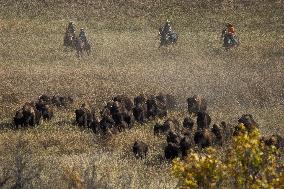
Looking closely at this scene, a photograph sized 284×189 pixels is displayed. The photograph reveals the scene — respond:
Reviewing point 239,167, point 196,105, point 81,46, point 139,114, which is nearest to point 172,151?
point 139,114

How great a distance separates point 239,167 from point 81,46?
91.2 feet

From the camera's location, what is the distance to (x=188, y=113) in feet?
68.1

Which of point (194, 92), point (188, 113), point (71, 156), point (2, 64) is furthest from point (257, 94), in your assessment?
point (2, 64)

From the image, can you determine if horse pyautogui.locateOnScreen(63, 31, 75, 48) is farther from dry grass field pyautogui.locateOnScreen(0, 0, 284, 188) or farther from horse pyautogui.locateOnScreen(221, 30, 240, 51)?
horse pyautogui.locateOnScreen(221, 30, 240, 51)

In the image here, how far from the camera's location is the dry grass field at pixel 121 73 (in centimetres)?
1367

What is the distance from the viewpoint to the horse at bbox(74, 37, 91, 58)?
115 feet

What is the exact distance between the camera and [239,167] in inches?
340

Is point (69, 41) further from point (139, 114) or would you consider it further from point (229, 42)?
point (139, 114)

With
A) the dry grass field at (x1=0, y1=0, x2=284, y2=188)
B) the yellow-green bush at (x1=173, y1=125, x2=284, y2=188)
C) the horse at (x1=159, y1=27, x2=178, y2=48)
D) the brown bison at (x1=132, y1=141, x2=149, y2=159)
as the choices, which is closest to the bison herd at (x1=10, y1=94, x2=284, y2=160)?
the brown bison at (x1=132, y1=141, x2=149, y2=159)

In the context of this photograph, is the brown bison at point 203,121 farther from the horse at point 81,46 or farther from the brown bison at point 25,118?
the horse at point 81,46

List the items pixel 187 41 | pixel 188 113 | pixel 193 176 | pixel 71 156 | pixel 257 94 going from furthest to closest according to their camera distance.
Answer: pixel 187 41
pixel 257 94
pixel 188 113
pixel 71 156
pixel 193 176

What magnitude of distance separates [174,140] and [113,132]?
269 cm

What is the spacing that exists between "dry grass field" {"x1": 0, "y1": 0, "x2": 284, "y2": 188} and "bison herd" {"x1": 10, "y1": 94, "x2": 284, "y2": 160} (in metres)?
0.41

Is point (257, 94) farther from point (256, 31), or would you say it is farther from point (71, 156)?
point (256, 31)
